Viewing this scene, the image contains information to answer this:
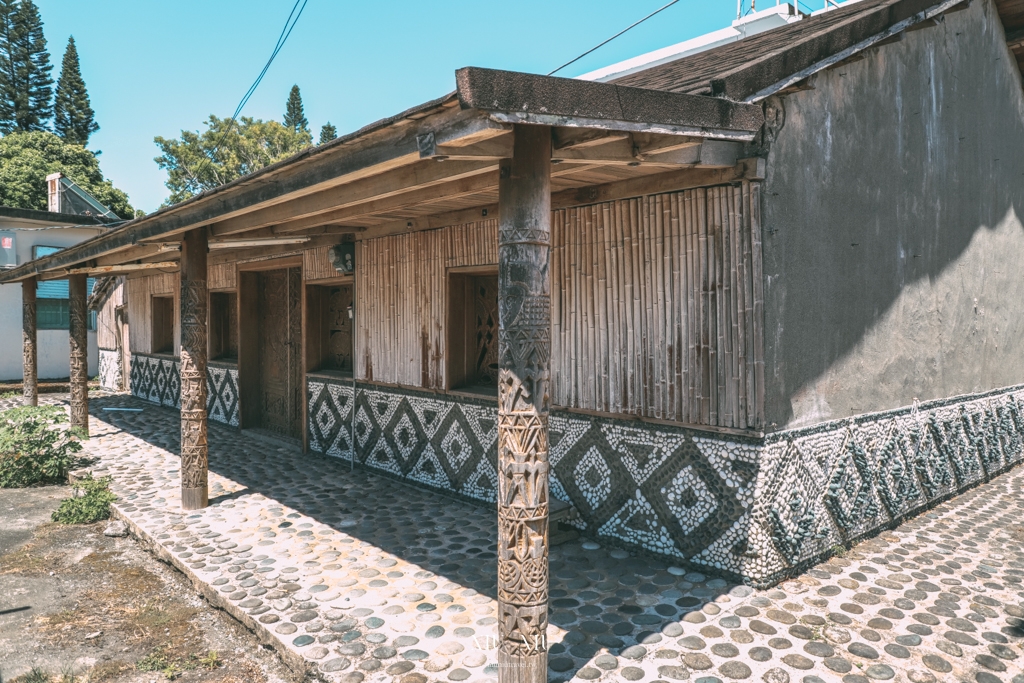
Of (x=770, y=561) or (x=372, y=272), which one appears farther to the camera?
(x=372, y=272)

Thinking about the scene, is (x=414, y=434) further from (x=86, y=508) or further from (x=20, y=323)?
(x=20, y=323)

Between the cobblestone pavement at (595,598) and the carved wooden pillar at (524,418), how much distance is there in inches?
14.4

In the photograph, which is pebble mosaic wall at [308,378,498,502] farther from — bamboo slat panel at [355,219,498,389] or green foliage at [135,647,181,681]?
A: green foliage at [135,647,181,681]

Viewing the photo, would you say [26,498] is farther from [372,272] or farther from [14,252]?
[14,252]

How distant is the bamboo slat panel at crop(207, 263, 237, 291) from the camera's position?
10.2m

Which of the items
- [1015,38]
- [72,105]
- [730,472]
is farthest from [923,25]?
[72,105]

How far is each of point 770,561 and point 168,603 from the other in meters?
3.93

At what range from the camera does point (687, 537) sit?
4605mm

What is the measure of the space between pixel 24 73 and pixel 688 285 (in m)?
38.4

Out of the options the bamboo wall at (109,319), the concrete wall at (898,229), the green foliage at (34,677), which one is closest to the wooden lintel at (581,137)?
the concrete wall at (898,229)

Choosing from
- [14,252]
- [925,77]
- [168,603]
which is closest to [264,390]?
[168,603]

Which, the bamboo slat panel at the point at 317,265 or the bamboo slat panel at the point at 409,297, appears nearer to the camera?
the bamboo slat panel at the point at 409,297

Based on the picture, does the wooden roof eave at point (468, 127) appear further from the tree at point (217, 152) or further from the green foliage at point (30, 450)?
the tree at point (217, 152)

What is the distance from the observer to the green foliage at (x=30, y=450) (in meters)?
7.54
